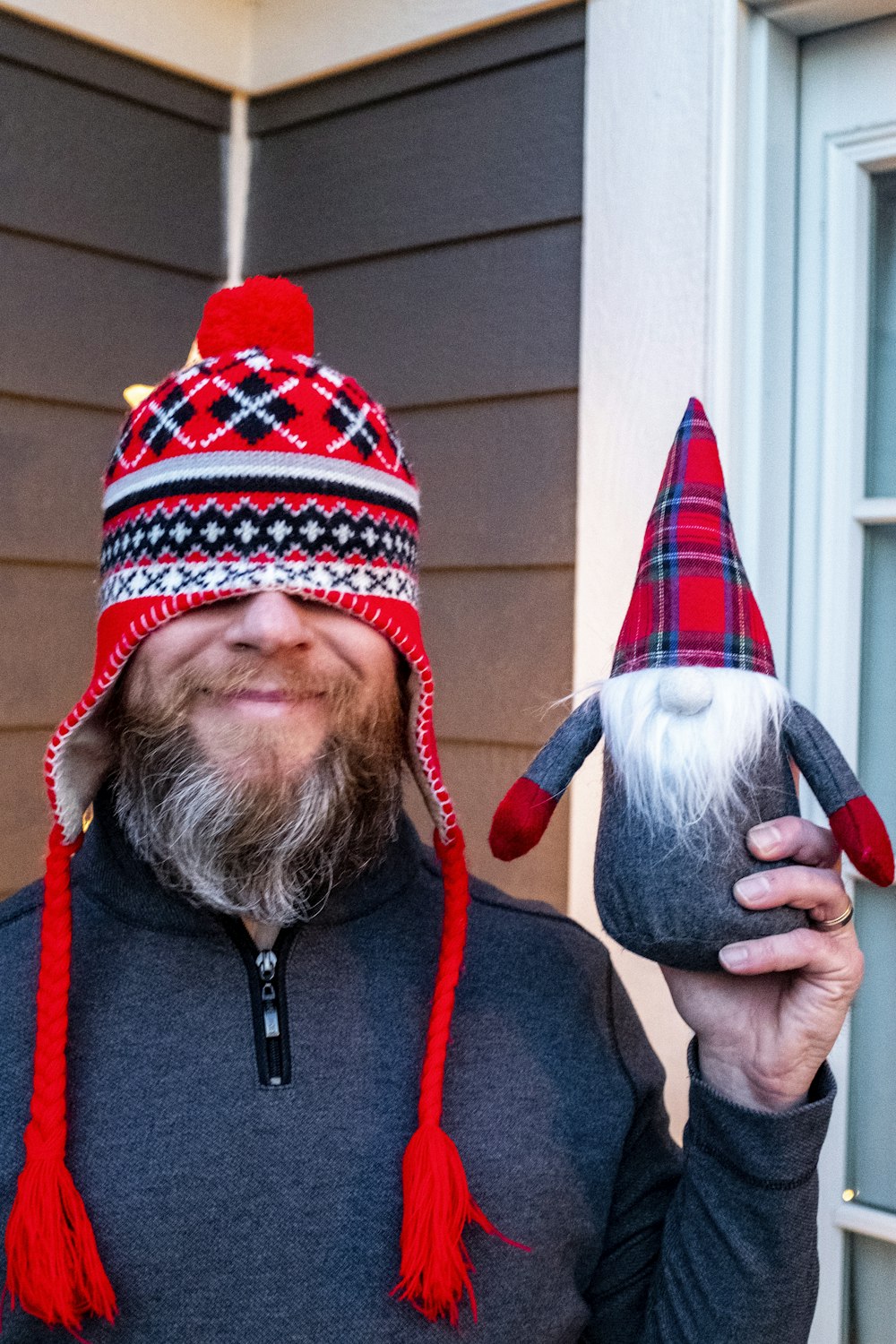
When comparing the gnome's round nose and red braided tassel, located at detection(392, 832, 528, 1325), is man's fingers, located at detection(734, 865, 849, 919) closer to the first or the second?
the gnome's round nose

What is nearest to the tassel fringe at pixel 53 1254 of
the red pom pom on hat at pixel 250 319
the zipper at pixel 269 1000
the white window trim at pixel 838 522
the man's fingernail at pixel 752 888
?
the zipper at pixel 269 1000

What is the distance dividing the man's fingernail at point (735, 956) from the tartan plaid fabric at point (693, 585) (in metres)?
0.22

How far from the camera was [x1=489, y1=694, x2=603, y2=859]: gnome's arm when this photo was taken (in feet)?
3.23

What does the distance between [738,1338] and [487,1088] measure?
0.29 m

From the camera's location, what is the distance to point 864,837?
928 millimetres

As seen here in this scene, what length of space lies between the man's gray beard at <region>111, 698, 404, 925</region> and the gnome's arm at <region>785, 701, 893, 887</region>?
0.40 m

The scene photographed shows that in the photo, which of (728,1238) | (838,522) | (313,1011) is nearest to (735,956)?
(728,1238)

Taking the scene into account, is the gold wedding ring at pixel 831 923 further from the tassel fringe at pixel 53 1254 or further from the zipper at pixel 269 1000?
the tassel fringe at pixel 53 1254

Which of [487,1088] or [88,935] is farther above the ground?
[88,935]

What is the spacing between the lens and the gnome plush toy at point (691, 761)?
0.95 meters

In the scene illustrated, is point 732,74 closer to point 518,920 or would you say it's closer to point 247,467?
point 247,467

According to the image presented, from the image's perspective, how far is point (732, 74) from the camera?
1.62 meters

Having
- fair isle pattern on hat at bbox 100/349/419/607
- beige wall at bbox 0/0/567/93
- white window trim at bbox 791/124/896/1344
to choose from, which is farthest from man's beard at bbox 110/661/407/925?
beige wall at bbox 0/0/567/93

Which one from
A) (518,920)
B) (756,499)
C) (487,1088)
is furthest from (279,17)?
(487,1088)
